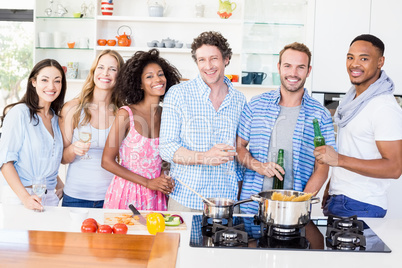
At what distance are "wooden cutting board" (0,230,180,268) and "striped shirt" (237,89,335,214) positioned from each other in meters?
1.24

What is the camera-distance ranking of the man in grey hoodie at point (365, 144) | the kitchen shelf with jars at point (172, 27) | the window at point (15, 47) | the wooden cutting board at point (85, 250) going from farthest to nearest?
1. the window at point (15, 47)
2. the kitchen shelf with jars at point (172, 27)
3. the man in grey hoodie at point (365, 144)
4. the wooden cutting board at point (85, 250)

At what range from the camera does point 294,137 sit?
7.70 ft

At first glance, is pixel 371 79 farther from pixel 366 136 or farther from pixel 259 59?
pixel 259 59

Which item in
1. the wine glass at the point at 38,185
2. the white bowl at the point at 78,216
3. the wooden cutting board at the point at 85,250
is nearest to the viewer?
the wooden cutting board at the point at 85,250

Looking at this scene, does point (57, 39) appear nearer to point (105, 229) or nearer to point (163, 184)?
point (163, 184)

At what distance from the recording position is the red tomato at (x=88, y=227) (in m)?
1.71

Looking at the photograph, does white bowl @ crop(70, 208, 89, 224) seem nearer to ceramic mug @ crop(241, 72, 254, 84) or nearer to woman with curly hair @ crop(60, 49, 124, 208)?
woman with curly hair @ crop(60, 49, 124, 208)

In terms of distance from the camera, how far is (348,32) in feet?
13.9

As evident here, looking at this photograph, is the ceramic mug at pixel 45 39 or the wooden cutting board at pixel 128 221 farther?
the ceramic mug at pixel 45 39

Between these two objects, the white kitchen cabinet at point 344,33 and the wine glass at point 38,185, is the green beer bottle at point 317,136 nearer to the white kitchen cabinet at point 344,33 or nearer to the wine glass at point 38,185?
the wine glass at point 38,185

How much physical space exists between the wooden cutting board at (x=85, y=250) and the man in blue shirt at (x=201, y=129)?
3.81ft

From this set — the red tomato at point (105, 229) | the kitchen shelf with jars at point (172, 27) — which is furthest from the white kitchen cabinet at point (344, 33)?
the red tomato at point (105, 229)

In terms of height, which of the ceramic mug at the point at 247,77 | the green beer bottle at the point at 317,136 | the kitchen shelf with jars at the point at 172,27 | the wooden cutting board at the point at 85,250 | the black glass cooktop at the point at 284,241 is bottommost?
the black glass cooktop at the point at 284,241

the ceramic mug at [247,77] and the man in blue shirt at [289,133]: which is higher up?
the ceramic mug at [247,77]
